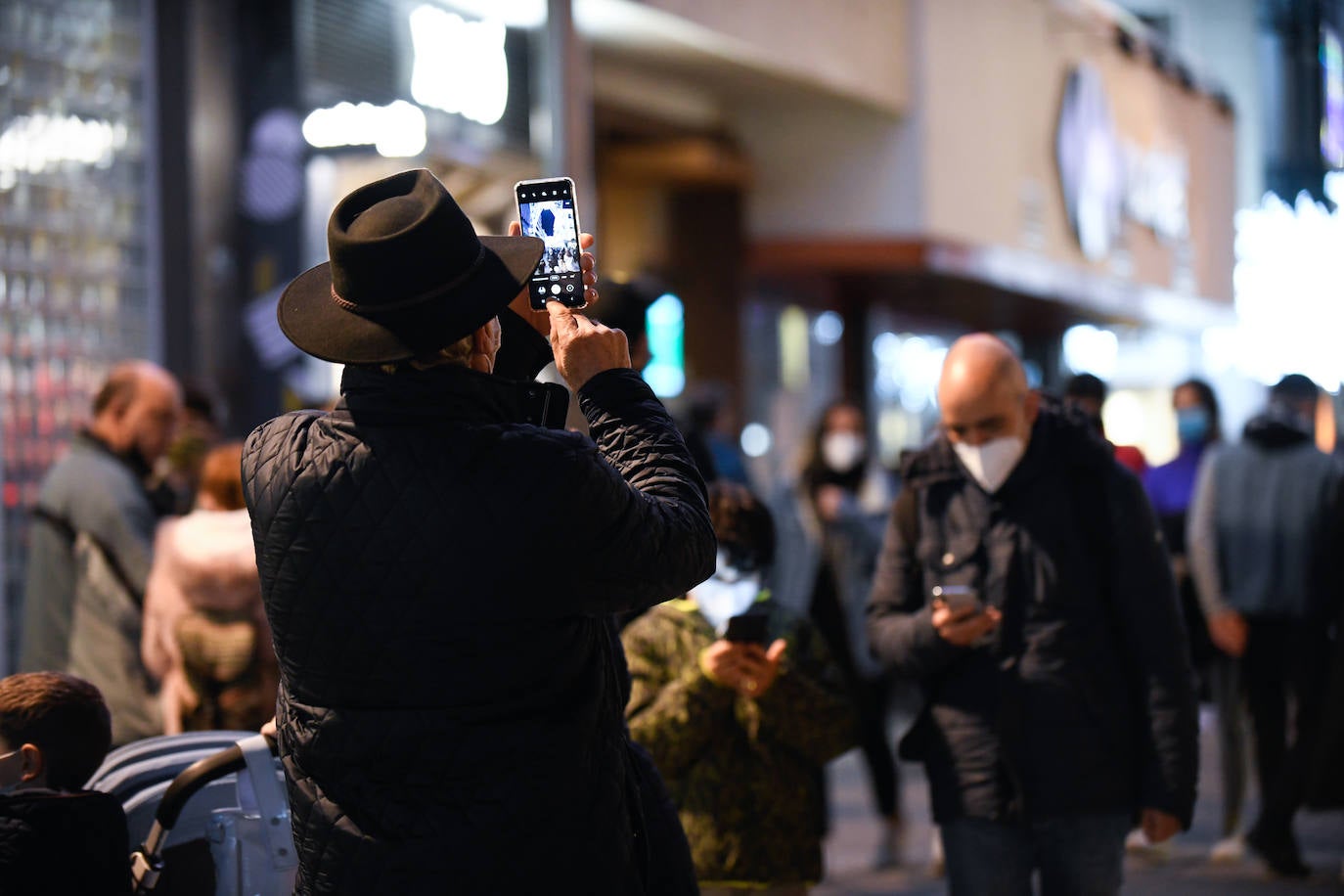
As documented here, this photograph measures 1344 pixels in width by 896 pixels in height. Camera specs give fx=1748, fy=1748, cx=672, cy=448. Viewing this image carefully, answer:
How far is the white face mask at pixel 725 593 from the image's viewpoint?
4.76m

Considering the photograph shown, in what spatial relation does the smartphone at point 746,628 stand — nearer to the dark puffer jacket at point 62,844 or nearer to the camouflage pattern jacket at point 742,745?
the camouflage pattern jacket at point 742,745

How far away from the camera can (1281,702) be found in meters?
8.10

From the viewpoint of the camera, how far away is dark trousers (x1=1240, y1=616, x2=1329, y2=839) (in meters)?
7.66

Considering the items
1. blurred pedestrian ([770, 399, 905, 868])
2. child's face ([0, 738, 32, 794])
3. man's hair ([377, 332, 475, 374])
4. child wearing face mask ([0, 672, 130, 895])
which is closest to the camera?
man's hair ([377, 332, 475, 374])

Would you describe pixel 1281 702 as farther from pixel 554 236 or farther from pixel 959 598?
pixel 554 236

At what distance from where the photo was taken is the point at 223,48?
9.28 m

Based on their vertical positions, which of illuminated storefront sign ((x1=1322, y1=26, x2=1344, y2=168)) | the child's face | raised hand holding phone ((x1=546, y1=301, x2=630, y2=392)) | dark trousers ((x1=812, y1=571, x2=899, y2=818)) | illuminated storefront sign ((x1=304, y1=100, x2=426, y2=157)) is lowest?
dark trousers ((x1=812, y1=571, x2=899, y2=818))

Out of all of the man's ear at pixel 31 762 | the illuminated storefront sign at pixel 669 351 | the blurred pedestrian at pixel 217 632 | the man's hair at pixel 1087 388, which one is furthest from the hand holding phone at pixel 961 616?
the illuminated storefront sign at pixel 669 351

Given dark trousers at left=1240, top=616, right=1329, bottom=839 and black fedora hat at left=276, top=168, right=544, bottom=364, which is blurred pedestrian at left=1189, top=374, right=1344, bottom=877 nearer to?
dark trousers at left=1240, top=616, right=1329, bottom=839

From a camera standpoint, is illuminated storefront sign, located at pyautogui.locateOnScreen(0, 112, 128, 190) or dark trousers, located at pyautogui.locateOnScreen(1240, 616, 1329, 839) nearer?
dark trousers, located at pyautogui.locateOnScreen(1240, 616, 1329, 839)

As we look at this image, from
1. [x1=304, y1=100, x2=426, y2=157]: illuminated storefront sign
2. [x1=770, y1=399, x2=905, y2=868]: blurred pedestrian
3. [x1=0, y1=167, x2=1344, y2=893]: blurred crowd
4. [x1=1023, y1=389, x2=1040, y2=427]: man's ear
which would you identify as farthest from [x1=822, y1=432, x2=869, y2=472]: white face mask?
[x1=1023, y1=389, x2=1040, y2=427]: man's ear

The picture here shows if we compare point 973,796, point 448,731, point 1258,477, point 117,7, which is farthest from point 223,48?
point 448,731

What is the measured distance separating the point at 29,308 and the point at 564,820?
20.5 feet

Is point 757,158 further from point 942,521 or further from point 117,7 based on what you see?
point 942,521
